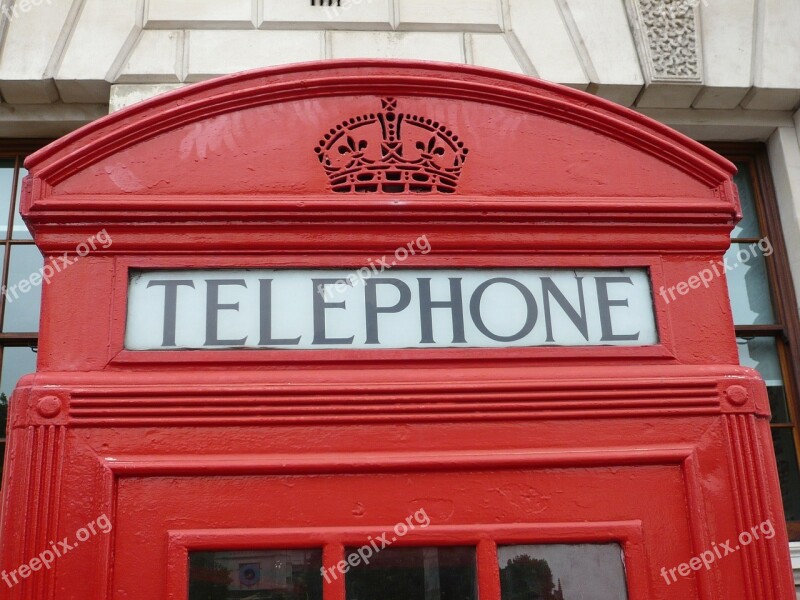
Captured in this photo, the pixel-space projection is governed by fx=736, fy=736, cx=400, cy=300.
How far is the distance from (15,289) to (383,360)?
3090mm

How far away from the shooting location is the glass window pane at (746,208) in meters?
4.20

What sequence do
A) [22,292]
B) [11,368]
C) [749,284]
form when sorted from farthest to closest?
[749,284] < [22,292] < [11,368]

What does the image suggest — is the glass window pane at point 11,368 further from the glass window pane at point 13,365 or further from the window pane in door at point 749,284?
the window pane in door at point 749,284

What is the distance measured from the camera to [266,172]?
156 cm

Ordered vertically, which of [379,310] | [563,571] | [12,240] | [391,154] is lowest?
[563,571]

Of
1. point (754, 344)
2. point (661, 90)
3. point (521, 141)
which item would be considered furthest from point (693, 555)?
point (661, 90)

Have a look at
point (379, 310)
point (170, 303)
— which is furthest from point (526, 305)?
point (170, 303)

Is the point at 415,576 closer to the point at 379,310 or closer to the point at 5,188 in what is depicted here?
the point at 379,310

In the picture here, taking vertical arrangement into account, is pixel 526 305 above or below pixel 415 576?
above

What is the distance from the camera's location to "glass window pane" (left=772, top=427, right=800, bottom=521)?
372 centimetres

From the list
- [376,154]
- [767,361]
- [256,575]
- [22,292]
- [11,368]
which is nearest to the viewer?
[256,575]

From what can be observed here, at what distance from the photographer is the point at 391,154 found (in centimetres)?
160

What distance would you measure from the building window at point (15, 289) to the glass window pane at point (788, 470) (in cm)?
384

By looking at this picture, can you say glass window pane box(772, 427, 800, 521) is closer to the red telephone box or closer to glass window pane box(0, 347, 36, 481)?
the red telephone box
